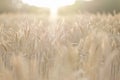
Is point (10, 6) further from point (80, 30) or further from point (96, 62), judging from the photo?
point (96, 62)

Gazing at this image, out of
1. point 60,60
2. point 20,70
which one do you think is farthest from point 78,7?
point 20,70

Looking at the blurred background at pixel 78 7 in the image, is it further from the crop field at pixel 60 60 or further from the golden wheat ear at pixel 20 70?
the golden wheat ear at pixel 20 70

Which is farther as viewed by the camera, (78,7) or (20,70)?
(78,7)

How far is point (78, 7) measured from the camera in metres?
14.4

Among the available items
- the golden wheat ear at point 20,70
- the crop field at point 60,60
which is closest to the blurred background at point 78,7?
the crop field at point 60,60

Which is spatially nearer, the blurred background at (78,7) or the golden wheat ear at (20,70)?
the golden wheat ear at (20,70)

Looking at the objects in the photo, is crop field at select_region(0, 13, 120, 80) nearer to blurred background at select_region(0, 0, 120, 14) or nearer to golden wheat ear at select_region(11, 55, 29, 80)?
golden wheat ear at select_region(11, 55, 29, 80)

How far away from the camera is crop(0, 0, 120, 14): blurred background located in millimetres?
13672

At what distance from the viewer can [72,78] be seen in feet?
3.22

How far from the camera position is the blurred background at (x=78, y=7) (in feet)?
44.9

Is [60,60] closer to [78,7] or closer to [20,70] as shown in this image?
[20,70]

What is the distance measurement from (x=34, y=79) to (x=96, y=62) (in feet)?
1.21

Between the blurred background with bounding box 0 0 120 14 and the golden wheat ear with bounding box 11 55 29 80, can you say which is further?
the blurred background with bounding box 0 0 120 14

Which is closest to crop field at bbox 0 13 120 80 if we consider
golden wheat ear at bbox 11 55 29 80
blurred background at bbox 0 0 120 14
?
golden wheat ear at bbox 11 55 29 80
